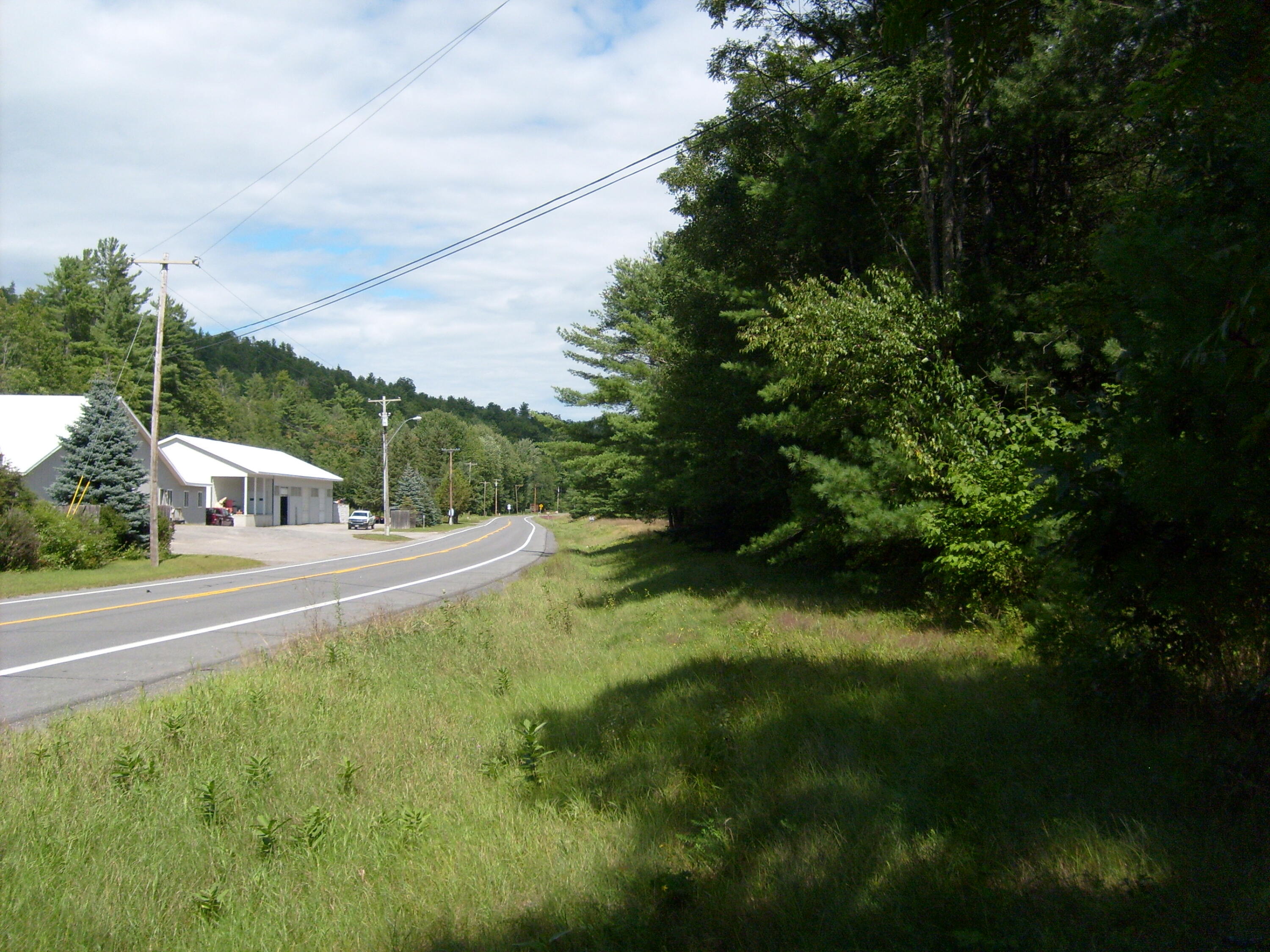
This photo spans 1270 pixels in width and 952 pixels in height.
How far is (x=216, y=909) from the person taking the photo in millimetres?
4262

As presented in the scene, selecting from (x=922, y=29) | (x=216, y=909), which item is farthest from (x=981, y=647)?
(x=216, y=909)

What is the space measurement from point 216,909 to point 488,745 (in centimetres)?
268

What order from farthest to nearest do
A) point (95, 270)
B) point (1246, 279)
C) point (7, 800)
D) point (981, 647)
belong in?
point (95, 270), point (981, 647), point (7, 800), point (1246, 279)

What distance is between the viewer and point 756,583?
1484 centimetres

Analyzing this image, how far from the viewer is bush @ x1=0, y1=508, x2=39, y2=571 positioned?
2383 centimetres

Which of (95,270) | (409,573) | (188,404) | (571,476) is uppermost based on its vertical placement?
(95,270)

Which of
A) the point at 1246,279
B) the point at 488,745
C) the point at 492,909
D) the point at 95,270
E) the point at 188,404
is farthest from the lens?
the point at 188,404

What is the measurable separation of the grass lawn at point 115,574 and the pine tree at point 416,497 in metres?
51.1

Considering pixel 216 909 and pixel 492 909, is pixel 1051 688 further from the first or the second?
pixel 216 909

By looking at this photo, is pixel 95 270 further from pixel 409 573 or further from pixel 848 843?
pixel 848 843

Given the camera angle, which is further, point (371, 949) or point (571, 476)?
point (571, 476)

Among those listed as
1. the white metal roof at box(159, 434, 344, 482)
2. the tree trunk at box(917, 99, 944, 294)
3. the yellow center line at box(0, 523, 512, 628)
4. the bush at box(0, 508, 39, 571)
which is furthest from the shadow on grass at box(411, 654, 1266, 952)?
the white metal roof at box(159, 434, 344, 482)

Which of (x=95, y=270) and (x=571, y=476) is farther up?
(x=95, y=270)

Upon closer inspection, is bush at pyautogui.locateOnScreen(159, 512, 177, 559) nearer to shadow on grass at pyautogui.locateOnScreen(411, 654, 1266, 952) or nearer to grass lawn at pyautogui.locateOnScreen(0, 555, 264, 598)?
grass lawn at pyautogui.locateOnScreen(0, 555, 264, 598)
